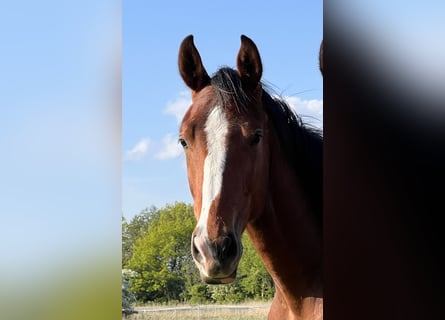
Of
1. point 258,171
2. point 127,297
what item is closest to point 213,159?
point 258,171

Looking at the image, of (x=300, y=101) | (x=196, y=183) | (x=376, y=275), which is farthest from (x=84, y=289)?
(x=300, y=101)

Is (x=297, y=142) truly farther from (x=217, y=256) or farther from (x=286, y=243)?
(x=217, y=256)

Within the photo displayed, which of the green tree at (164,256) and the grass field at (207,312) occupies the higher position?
the green tree at (164,256)

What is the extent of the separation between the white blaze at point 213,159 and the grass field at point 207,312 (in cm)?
44

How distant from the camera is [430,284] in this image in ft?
3.10

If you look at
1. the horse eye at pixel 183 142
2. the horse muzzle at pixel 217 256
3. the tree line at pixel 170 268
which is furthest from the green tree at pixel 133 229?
the horse muzzle at pixel 217 256

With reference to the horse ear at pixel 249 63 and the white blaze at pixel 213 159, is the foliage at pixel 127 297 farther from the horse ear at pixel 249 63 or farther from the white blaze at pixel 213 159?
the horse ear at pixel 249 63

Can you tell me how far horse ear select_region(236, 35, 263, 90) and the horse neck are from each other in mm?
167

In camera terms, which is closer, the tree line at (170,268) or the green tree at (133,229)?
the tree line at (170,268)

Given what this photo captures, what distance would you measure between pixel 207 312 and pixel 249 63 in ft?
2.42

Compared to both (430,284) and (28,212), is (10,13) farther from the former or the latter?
(430,284)

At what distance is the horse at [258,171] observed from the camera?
1.22 metres

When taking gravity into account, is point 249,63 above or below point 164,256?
above

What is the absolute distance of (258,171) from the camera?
1274mm
